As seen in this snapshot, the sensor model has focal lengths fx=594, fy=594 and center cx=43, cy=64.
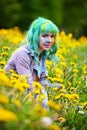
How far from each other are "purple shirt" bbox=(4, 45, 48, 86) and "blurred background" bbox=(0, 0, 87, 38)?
9087 millimetres

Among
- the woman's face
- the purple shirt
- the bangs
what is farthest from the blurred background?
the bangs

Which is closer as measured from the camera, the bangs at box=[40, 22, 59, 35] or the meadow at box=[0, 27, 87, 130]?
the meadow at box=[0, 27, 87, 130]

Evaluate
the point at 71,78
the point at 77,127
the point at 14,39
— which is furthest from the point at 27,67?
the point at 14,39

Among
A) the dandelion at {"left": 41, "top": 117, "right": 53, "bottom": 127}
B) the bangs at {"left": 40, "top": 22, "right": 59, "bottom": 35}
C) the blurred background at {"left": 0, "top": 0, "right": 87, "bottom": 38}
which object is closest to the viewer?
the dandelion at {"left": 41, "top": 117, "right": 53, "bottom": 127}

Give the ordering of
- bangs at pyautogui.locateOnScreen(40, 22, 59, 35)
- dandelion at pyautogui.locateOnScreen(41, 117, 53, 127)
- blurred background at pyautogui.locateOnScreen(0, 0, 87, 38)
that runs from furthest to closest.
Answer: blurred background at pyautogui.locateOnScreen(0, 0, 87, 38), bangs at pyautogui.locateOnScreen(40, 22, 59, 35), dandelion at pyautogui.locateOnScreen(41, 117, 53, 127)

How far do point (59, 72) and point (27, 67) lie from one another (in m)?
0.77

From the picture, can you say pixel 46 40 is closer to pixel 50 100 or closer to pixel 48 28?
pixel 48 28

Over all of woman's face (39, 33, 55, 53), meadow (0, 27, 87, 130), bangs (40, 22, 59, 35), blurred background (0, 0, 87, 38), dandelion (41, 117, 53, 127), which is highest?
blurred background (0, 0, 87, 38)

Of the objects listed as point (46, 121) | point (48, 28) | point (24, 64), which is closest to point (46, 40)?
point (48, 28)

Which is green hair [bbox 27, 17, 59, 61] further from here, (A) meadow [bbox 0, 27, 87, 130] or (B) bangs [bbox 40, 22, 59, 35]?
(A) meadow [bbox 0, 27, 87, 130]

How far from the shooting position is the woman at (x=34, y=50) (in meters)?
5.37

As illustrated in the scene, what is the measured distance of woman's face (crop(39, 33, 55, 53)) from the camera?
5410mm

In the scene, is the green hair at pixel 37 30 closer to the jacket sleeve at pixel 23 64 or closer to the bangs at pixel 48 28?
the bangs at pixel 48 28

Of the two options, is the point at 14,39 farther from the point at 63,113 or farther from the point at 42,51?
the point at 63,113
